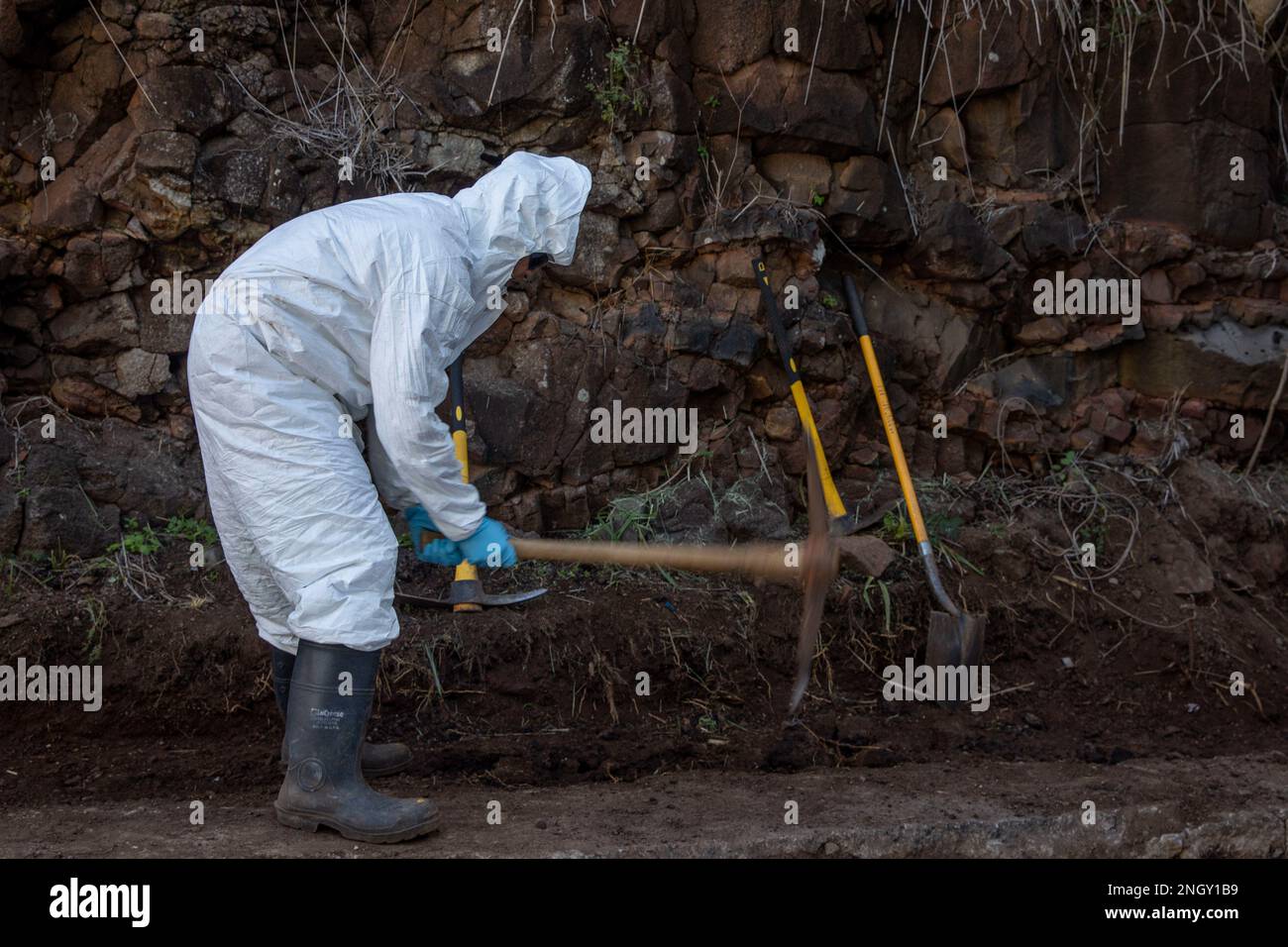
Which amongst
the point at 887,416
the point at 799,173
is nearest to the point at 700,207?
the point at 799,173

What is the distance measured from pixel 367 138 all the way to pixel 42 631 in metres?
2.23

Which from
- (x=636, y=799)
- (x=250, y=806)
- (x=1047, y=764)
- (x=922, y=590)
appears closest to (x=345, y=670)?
(x=250, y=806)

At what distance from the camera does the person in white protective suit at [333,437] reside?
9.55 feet

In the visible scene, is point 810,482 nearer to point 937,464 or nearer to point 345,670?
point 937,464

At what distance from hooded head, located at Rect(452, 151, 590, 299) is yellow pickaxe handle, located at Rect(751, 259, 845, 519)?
1.87 m

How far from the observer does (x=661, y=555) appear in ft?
11.6

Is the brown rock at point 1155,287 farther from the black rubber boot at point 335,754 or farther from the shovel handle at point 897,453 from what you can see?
the black rubber boot at point 335,754

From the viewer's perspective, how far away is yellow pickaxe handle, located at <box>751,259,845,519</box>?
200 inches

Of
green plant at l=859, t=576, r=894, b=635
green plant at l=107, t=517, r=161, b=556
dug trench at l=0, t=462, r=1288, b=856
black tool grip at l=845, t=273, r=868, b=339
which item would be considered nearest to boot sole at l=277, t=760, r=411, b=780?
dug trench at l=0, t=462, r=1288, b=856

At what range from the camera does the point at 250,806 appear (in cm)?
337

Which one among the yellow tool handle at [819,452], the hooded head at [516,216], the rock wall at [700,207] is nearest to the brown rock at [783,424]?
the rock wall at [700,207]

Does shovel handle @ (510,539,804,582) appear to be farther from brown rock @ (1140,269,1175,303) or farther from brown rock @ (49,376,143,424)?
brown rock @ (1140,269,1175,303)
